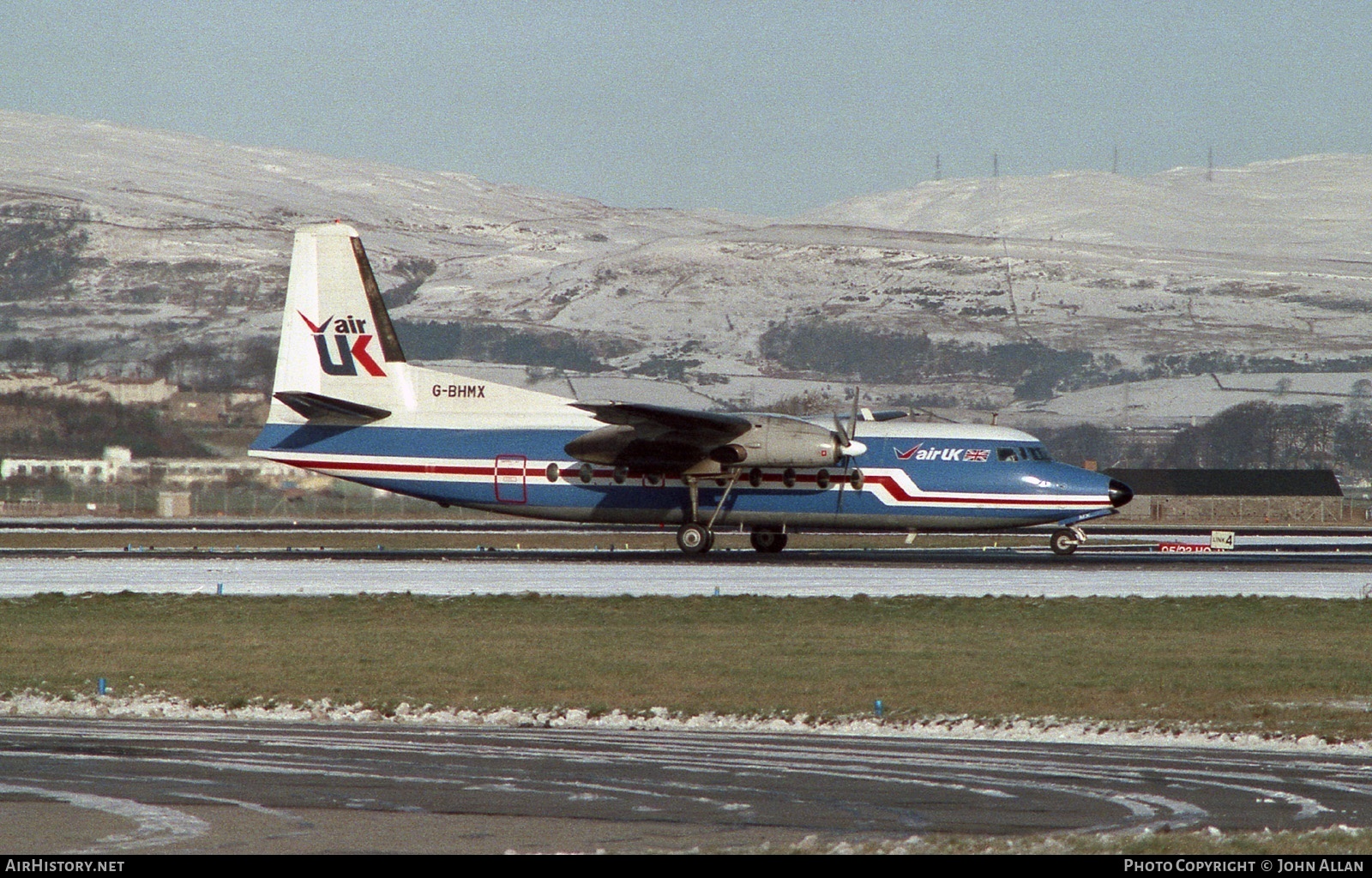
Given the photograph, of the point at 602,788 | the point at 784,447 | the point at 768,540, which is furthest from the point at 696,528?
the point at 602,788

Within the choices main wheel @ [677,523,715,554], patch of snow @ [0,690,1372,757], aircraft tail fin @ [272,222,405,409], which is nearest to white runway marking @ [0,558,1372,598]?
main wheel @ [677,523,715,554]

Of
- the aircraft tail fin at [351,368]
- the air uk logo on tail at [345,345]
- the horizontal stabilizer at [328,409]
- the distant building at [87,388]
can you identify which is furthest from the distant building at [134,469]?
the horizontal stabilizer at [328,409]

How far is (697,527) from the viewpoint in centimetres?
4053

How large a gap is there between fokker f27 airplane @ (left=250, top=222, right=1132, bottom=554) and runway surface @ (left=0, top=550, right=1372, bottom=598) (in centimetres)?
129

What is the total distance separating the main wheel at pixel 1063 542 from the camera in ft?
135

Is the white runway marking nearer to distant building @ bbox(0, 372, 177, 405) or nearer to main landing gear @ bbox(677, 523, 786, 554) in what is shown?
main landing gear @ bbox(677, 523, 786, 554)

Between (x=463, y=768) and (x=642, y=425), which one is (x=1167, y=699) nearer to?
(x=463, y=768)

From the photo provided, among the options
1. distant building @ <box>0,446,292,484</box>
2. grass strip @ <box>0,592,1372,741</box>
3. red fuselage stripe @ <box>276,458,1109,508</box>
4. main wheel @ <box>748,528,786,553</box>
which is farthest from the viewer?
distant building @ <box>0,446,292,484</box>

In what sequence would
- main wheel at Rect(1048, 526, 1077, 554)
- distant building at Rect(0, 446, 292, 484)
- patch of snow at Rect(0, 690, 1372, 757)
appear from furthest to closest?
distant building at Rect(0, 446, 292, 484) < main wheel at Rect(1048, 526, 1077, 554) < patch of snow at Rect(0, 690, 1372, 757)

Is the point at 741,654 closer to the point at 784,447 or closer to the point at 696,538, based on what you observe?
the point at 784,447

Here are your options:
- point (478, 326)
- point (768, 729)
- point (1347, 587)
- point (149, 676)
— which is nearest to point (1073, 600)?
point (1347, 587)

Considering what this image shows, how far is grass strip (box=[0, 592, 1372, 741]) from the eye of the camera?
1797cm

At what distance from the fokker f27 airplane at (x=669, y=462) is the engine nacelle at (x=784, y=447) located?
0.04m

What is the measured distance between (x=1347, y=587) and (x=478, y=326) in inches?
5900
